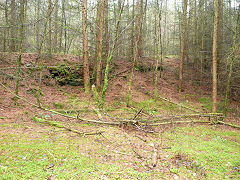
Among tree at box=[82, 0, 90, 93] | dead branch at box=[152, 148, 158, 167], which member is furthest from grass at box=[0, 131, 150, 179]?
tree at box=[82, 0, 90, 93]

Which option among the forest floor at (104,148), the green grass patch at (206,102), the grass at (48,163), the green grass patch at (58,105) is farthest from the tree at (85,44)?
the green grass patch at (206,102)

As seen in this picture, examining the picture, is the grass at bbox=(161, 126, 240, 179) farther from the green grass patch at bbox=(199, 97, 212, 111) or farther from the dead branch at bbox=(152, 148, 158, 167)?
the green grass patch at bbox=(199, 97, 212, 111)

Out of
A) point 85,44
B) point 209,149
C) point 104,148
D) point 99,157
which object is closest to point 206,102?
point 209,149

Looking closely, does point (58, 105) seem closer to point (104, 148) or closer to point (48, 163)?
point (104, 148)

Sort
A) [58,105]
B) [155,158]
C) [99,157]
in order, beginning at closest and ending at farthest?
[99,157] → [155,158] → [58,105]

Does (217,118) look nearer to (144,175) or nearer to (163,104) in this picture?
(163,104)

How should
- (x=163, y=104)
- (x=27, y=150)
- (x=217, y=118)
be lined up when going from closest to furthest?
(x=27, y=150) < (x=217, y=118) < (x=163, y=104)

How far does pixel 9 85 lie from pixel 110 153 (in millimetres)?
9195

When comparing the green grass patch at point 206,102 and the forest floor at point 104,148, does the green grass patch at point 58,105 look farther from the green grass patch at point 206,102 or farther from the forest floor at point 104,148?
the green grass patch at point 206,102

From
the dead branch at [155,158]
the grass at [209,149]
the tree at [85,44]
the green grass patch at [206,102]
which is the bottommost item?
the grass at [209,149]

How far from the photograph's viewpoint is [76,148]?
14.9 ft

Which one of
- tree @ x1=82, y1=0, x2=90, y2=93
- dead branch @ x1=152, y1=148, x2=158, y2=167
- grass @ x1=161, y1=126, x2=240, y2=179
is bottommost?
grass @ x1=161, y1=126, x2=240, y2=179

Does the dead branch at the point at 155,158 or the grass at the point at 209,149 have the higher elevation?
the dead branch at the point at 155,158

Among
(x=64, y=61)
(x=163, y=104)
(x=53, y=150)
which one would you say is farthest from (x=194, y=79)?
(x=53, y=150)
